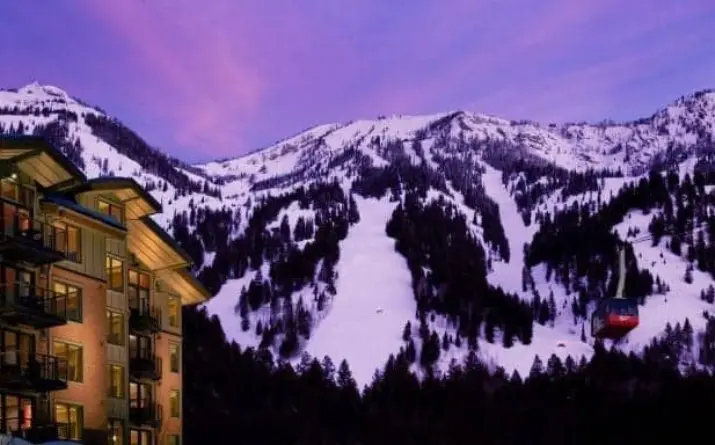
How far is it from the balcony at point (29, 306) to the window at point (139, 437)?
11026 millimetres

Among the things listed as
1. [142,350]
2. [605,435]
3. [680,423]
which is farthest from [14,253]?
[605,435]

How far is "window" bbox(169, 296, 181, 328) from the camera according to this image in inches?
2608

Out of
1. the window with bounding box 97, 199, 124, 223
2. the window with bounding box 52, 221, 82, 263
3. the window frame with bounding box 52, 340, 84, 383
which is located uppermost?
the window with bounding box 97, 199, 124, 223

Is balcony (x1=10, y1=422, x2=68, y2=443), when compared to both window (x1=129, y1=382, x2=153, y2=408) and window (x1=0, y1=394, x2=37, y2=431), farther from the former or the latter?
window (x1=129, y1=382, x2=153, y2=408)

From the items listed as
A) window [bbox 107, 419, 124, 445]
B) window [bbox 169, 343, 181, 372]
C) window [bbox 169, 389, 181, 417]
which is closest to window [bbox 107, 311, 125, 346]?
window [bbox 107, 419, 124, 445]

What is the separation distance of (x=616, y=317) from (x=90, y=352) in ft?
86.8

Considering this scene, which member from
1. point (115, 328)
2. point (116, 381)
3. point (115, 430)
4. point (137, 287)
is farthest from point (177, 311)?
point (115, 430)

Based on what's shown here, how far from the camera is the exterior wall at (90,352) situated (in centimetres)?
5038

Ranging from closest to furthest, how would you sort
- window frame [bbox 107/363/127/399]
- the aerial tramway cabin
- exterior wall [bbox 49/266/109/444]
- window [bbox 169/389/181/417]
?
the aerial tramway cabin < exterior wall [bbox 49/266/109/444] < window frame [bbox 107/363/127/399] < window [bbox 169/389/181/417]

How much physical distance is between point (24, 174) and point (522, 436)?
516ft

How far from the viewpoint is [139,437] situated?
59594 mm

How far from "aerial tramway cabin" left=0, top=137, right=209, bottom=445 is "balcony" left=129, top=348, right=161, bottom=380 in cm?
7

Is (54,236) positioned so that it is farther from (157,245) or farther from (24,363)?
(157,245)

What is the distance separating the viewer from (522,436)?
19700 cm
